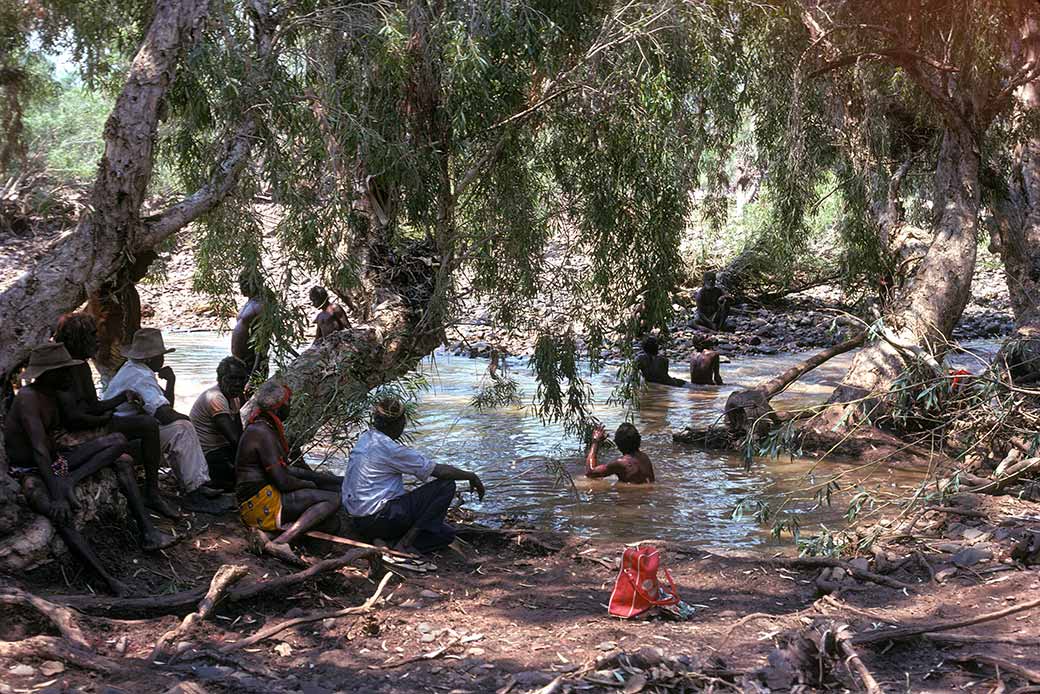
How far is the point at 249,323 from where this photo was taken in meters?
9.18

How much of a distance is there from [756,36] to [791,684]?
26.6ft

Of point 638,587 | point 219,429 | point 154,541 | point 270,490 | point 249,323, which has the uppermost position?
point 249,323

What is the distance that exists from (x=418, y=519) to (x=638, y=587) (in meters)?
1.89

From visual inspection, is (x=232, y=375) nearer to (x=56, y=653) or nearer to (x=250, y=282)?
(x=250, y=282)

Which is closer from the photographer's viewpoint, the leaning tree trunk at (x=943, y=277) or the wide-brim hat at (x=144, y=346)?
the wide-brim hat at (x=144, y=346)

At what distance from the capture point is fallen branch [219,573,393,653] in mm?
4961

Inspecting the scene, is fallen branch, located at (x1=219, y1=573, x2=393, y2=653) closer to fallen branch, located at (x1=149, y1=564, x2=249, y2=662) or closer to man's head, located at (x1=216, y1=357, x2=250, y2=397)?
fallen branch, located at (x1=149, y1=564, x2=249, y2=662)

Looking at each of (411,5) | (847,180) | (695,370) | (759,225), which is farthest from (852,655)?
(759,225)

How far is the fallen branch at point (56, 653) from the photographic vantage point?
4.38 metres

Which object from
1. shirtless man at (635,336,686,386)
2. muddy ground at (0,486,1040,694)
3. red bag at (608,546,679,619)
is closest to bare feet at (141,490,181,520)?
muddy ground at (0,486,1040,694)

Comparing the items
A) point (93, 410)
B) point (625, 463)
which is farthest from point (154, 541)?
point (625, 463)

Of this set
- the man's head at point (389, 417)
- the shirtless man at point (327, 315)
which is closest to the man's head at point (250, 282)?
the man's head at point (389, 417)

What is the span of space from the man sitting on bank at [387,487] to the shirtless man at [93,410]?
1.16m

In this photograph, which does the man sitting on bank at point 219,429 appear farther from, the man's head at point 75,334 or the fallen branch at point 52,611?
the fallen branch at point 52,611
